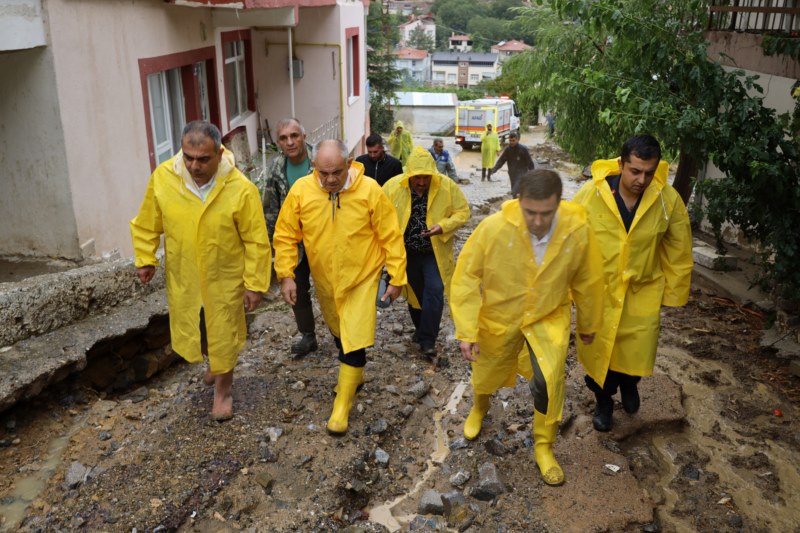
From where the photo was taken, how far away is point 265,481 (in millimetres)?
3621

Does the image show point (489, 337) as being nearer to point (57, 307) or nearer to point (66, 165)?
point (57, 307)

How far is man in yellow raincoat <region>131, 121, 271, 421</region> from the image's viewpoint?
373cm

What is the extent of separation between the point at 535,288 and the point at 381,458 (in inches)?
55.1

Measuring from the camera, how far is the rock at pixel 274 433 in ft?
13.2

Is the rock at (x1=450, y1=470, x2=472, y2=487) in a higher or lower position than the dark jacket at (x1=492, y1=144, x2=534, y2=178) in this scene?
lower

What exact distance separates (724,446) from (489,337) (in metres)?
1.90

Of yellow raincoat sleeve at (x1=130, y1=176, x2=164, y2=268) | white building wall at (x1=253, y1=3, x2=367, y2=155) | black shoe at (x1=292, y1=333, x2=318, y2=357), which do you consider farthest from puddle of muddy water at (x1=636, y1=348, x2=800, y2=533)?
white building wall at (x1=253, y1=3, x2=367, y2=155)

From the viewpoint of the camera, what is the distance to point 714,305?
707cm

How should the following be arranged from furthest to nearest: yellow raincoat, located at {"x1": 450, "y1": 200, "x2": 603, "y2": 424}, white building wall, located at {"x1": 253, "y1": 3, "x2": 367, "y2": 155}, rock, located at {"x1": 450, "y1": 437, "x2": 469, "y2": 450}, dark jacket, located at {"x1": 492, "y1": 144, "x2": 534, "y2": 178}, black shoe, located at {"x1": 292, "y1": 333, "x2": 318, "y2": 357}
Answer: dark jacket, located at {"x1": 492, "y1": 144, "x2": 534, "y2": 178} < white building wall, located at {"x1": 253, "y1": 3, "x2": 367, "y2": 155} < black shoe, located at {"x1": 292, "y1": 333, "x2": 318, "y2": 357} < rock, located at {"x1": 450, "y1": 437, "x2": 469, "y2": 450} < yellow raincoat, located at {"x1": 450, "y1": 200, "x2": 603, "y2": 424}

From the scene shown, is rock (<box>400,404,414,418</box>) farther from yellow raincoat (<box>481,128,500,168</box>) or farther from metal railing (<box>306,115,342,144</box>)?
yellow raincoat (<box>481,128,500,168</box>)

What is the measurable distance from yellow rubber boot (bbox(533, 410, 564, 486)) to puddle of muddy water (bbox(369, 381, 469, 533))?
61cm

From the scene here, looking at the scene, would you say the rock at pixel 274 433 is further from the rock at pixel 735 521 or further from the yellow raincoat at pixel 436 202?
the rock at pixel 735 521

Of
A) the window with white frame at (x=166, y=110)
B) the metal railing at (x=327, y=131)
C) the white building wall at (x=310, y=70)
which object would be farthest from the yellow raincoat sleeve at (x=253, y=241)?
the metal railing at (x=327, y=131)

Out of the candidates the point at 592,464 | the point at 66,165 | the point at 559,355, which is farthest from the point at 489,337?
the point at 66,165
